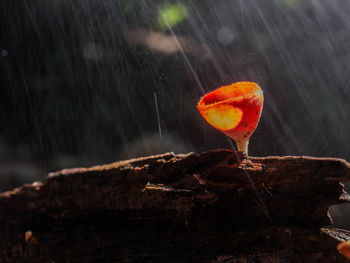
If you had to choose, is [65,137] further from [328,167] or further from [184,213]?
[328,167]

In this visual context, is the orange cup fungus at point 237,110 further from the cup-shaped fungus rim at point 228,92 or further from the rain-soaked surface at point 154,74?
the rain-soaked surface at point 154,74

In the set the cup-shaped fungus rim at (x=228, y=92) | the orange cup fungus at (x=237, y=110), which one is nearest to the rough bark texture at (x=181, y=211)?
the orange cup fungus at (x=237, y=110)

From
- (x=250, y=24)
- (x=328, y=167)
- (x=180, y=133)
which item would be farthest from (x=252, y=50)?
(x=328, y=167)

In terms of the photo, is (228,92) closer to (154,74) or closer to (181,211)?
(181,211)

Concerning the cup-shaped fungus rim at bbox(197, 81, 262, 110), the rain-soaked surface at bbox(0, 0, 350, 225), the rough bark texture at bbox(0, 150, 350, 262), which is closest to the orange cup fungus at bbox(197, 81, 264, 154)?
the cup-shaped fungus rim at bbox(197, 81, 262, 110)

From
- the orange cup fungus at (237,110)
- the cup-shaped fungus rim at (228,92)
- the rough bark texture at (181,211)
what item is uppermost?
the cup-shaped fungus rim at (228,92)
